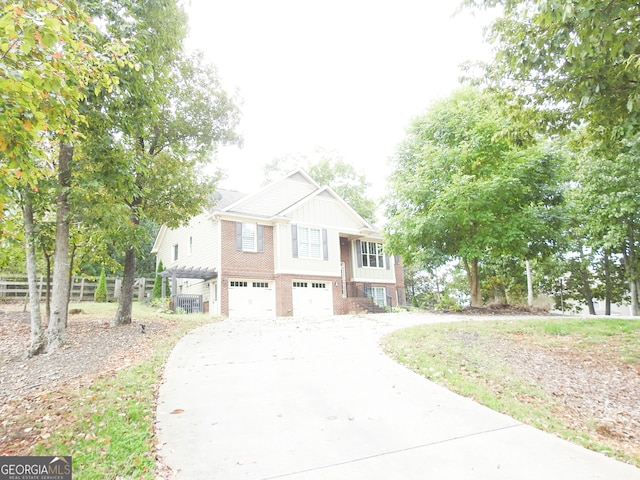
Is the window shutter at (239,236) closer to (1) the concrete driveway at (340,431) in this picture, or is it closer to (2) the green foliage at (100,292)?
(2) the green foliage at (100,292)

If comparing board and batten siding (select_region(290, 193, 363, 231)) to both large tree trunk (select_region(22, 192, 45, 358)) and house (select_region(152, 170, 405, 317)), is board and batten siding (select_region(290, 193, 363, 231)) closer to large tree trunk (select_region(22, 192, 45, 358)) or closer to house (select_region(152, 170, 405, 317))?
house (select_region(152, 170, 405, 317))

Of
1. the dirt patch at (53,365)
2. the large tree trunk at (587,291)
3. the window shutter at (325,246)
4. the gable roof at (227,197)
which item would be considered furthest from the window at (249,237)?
the large tree trunk at (587,291)

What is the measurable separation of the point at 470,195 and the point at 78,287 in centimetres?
2259

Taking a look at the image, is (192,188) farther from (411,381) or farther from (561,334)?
(561,334)

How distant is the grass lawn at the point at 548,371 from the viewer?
15.1 feet

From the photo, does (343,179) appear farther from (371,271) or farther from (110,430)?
(110,430)

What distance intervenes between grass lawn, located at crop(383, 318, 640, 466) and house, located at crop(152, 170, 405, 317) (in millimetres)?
9997

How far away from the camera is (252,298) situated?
61.9 ft

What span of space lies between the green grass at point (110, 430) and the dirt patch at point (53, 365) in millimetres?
221

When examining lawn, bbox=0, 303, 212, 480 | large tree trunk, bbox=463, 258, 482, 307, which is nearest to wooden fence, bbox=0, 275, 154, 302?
lawn, bbox=0, 303, 212, 480

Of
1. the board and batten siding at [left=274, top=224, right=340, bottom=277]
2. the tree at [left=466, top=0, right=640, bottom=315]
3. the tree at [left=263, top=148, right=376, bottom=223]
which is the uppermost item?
the tree at [left=263, top=148, right=376, bottom=223]

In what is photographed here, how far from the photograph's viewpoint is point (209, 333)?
10914 millimetres

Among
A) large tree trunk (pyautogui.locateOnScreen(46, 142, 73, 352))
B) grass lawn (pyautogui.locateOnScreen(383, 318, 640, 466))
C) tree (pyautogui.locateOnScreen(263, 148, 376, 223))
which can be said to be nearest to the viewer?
grass lawn (pyautogui.locateOnScreen(383, 318, 640, 466))

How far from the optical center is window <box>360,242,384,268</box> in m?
24.2
